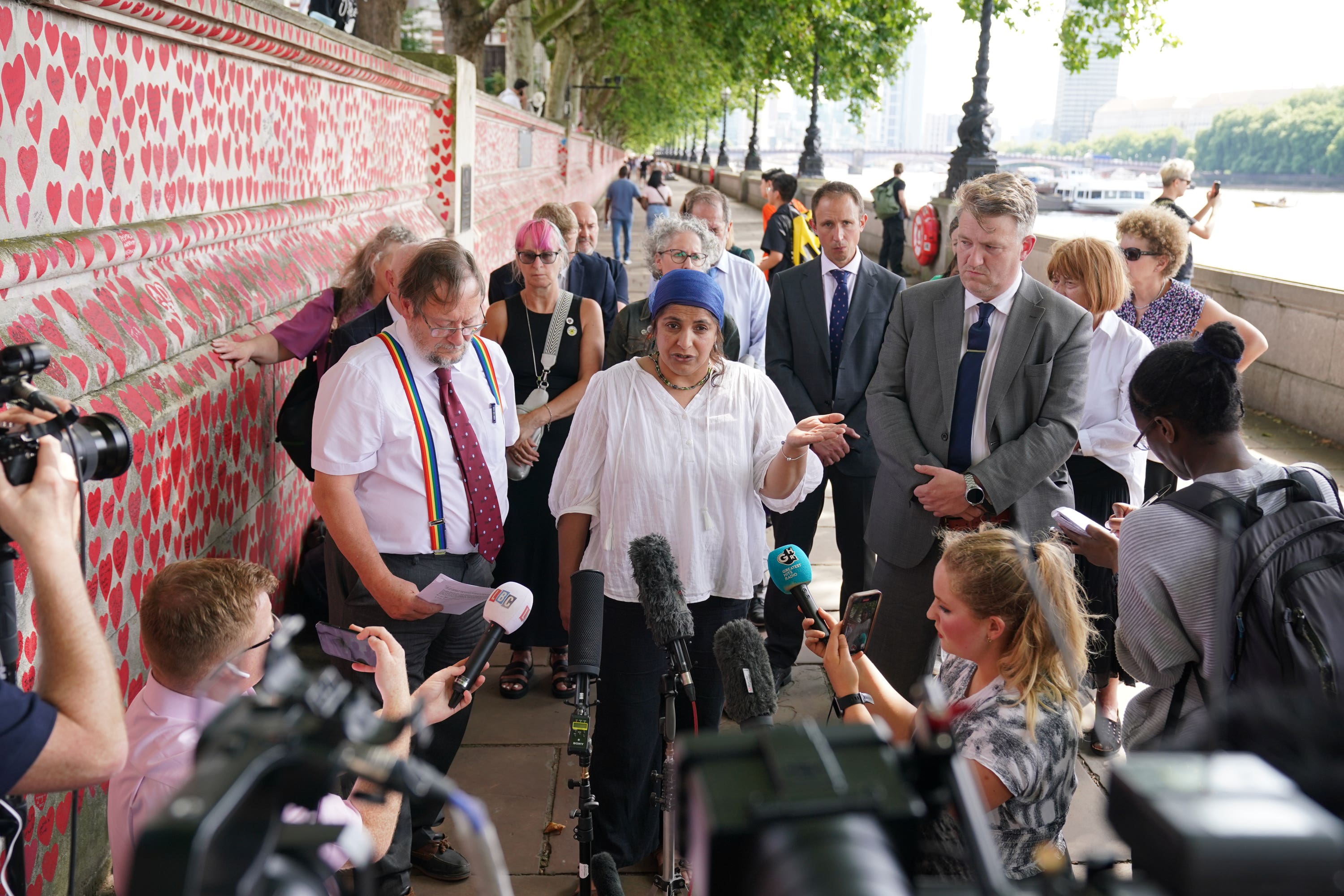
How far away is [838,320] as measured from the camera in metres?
4.98

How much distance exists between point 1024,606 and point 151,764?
1.91m

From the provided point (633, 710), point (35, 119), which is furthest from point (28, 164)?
point (633, 710)

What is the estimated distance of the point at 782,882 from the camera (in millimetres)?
736

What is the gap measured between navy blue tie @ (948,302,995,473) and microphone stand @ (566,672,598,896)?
1706 mm

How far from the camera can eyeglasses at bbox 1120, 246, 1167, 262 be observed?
4.83 metres

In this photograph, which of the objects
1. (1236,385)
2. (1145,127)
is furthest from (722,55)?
(1145,127)

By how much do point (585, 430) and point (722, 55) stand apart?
32703mm

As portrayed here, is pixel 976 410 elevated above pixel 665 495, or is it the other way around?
pixel 976 410

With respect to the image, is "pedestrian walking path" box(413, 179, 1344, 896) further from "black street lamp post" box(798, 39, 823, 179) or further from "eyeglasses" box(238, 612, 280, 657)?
"black street lamp post" box(798, 39, 823, 179)

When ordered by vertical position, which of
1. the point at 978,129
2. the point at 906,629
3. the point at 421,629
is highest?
the point at 978,129

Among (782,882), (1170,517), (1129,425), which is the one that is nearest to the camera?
(782,882)

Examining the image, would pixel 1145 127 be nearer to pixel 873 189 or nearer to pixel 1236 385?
pixel 873 189

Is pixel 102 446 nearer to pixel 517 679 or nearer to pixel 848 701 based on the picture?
pixel 848 701

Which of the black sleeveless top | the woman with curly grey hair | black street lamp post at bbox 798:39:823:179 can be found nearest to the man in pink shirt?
the woman with curly grey hair
